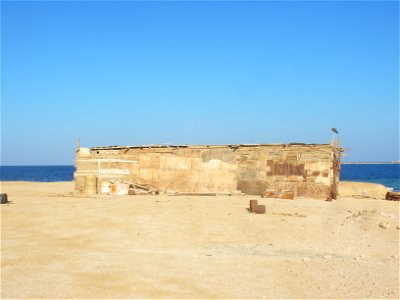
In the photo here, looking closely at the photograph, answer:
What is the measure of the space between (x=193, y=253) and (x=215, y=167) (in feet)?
44.9

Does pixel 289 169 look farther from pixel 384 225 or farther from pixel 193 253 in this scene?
pixel 193 253

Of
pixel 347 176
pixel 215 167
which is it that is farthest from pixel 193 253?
pixel 347 176

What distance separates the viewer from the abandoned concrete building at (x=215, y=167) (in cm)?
2198

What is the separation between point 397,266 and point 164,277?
4.78 m

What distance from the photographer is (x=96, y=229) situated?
12.4 meters

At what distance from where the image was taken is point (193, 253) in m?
9.71

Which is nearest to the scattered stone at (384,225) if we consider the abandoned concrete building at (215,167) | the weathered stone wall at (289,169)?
the weathered stone wall at (289,169)

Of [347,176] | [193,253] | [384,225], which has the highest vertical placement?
[384,225]

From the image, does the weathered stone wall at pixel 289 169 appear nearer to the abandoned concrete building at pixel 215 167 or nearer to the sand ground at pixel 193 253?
the abandoned concrete building at pixel 215 167

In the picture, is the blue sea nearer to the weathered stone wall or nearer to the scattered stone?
the weathered stone wall

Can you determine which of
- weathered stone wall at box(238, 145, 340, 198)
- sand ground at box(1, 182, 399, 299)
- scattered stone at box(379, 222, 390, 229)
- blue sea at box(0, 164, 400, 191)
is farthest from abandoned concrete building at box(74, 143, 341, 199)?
blue sea at box(0, 164, 400, 191)

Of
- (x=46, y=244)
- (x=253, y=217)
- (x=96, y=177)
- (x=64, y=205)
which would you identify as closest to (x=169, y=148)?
(x=96, y=177)

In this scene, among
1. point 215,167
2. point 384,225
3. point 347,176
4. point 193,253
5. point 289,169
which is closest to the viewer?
point 193,253

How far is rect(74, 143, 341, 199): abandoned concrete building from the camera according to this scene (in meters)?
22.0
